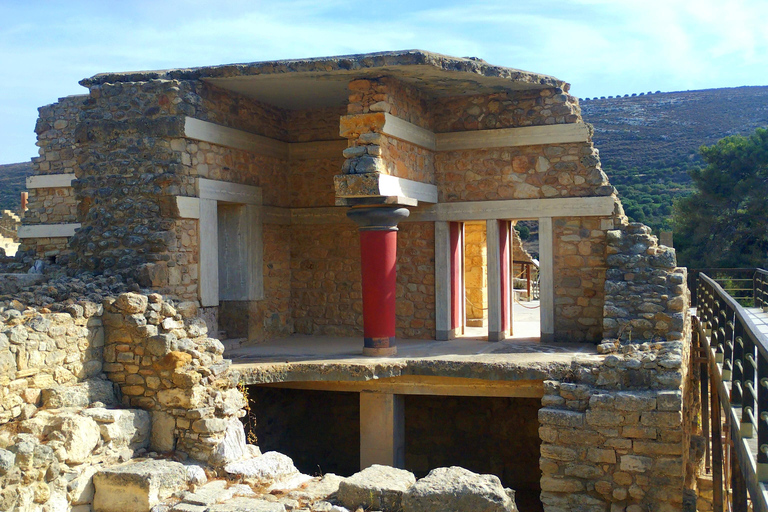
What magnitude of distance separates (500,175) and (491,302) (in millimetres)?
2000

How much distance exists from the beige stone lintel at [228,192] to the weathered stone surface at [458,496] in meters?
5.94

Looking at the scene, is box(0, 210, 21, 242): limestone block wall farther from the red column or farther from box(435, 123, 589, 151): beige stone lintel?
box(435, 123, 589, 151): beige stone lintel

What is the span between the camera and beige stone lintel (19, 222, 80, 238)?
15.9 meters

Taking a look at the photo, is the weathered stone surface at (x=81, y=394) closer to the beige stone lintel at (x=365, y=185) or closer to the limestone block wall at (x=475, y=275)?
the beige stone lintel at (x=365, y=185)

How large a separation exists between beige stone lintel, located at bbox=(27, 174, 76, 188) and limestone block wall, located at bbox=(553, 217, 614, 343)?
420 inches

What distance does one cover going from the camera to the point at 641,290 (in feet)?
32.6

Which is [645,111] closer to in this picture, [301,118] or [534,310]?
[534,310]

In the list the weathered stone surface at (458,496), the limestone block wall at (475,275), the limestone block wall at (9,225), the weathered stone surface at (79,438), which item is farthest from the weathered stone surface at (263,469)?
the limestone block wall at (9,225)

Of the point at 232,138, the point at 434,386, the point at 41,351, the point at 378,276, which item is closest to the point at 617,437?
the point at 434,386

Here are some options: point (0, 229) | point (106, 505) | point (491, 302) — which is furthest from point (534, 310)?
point (0, 229)

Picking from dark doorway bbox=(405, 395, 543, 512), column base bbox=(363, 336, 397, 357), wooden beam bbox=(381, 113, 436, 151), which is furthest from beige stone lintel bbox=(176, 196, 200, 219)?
dark doorway bbox=(405, 395, 543, 512)

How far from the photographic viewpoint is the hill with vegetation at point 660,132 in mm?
36438

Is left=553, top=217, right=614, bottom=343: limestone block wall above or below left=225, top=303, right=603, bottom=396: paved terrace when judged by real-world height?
above

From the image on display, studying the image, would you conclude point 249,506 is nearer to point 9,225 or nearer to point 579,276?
point 579,276
